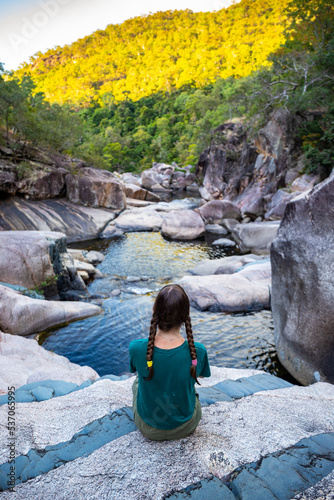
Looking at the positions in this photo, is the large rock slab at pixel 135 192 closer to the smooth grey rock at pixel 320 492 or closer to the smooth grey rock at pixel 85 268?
the smooth grey rock at pixel 85 268

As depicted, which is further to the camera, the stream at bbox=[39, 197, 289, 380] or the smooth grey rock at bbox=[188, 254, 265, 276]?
the smooth grey rock at bbox=[188, 254, 265, 276]

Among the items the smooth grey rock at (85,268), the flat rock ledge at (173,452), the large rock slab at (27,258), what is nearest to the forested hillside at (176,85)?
the smooth grey rock at (85,268)

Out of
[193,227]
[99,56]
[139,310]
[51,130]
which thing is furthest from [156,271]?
[99,56]

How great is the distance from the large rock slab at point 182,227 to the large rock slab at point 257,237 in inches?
112

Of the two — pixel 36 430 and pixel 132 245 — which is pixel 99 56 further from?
pixel 36 430

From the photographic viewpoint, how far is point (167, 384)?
2.18m

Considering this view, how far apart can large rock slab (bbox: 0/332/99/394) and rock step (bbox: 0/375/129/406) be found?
0.88 feet

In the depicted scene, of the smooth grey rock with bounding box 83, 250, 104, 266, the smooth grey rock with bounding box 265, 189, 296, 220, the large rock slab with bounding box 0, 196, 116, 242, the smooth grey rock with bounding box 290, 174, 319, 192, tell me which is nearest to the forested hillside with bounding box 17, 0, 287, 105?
the large rock slab with bounding box 0, 196, 116, 242

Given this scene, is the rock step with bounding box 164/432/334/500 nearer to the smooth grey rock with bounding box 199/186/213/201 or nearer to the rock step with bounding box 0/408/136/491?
the rock step with bounding box 0/408/136/491

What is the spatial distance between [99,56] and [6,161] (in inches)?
2953

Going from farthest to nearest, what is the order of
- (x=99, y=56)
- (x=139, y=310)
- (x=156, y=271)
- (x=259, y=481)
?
(x=99, y=56), (x=156, y=271), (x=139, y=310), (x=259, y=481)

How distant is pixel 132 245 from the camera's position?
623 inches

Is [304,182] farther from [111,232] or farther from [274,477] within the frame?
[274,477]

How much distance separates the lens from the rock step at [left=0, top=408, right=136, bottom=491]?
222 centimetres
